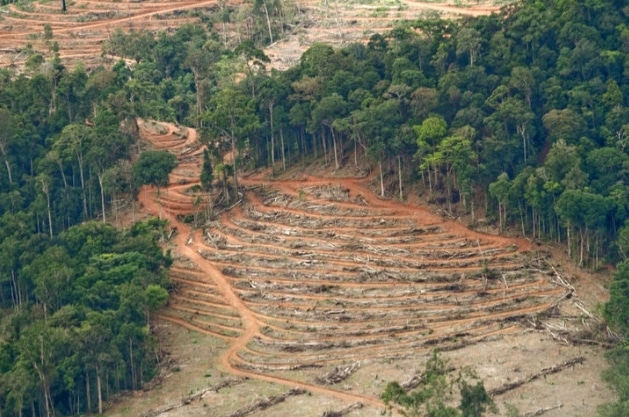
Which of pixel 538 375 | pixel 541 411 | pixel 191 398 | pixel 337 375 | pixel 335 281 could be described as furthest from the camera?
pixel 335 281

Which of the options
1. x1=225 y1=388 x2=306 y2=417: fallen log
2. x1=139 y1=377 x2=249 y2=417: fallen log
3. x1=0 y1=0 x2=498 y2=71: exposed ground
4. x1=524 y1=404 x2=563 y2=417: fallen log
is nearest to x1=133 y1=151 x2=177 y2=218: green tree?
x1=139 y1=377 x2=249 y2=417: fallen log

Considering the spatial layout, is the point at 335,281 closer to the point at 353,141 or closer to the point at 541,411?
the point at 353,141

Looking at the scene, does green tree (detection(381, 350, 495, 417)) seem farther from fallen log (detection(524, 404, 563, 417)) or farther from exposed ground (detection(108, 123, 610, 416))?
exposed ground (detection(108, 123, 610, 416))

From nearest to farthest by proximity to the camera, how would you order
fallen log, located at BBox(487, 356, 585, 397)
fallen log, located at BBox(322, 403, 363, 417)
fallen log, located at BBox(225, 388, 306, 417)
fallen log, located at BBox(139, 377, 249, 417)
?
fallen log, located at BBox(322, 403, 363, 417), fallen log, located at BBox(225, 388, 306, 417), fallen log, located at BBox(487, 356, 585, 397), fallen log, located at BBox(139, 377, 249, 417)

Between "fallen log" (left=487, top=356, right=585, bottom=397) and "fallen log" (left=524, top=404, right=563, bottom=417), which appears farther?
"fallen log" (left=487, top=356, right=585, bottom=397)

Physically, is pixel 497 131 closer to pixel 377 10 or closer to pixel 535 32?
pixel 535 32

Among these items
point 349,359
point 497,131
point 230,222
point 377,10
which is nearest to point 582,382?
point 349,359

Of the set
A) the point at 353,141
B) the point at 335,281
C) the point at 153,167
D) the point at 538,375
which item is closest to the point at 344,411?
the point at 538,375
